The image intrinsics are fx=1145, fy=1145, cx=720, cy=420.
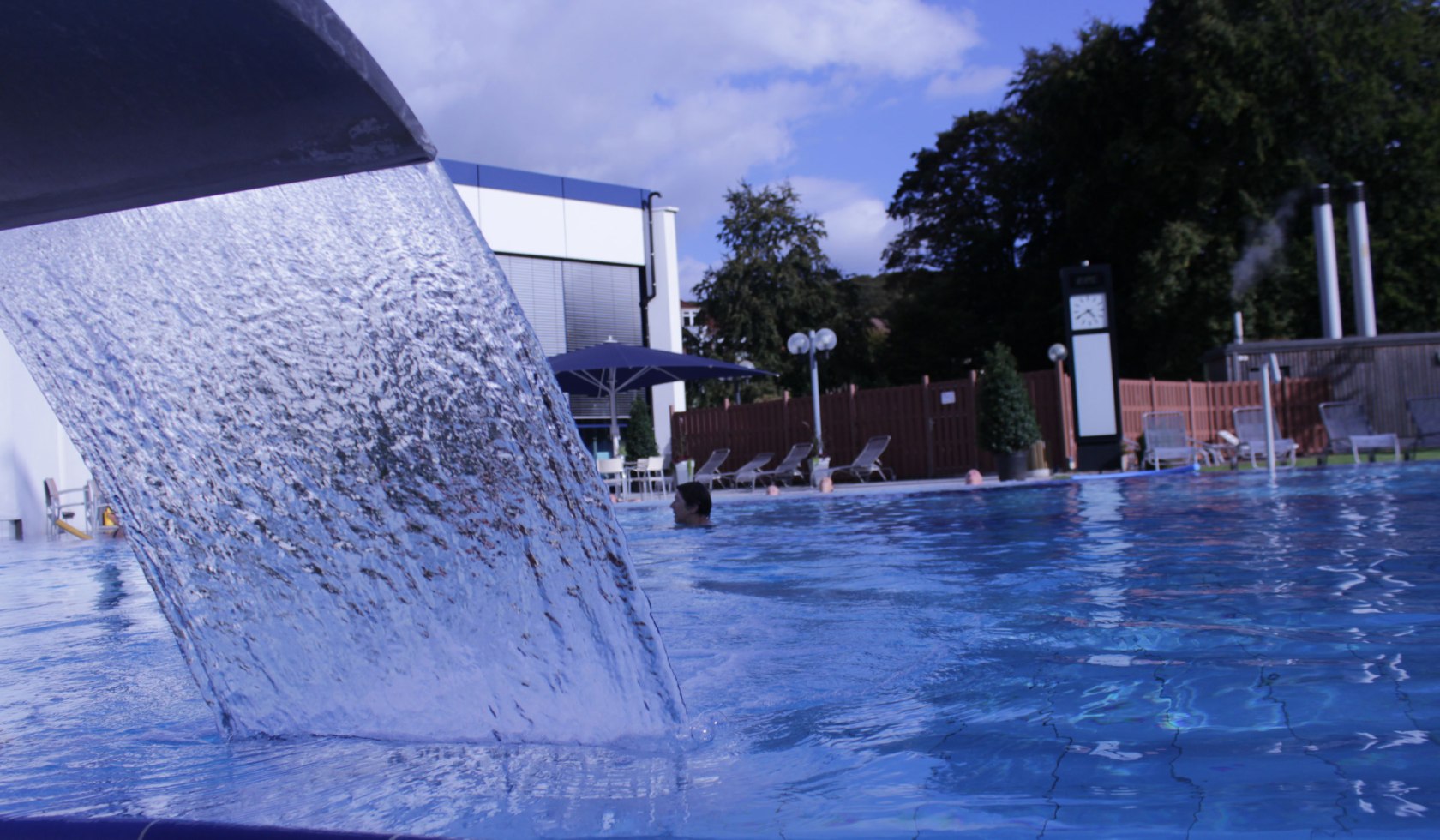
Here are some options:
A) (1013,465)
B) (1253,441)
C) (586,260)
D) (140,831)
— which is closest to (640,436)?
(586,260)

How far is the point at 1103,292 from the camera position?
16.3 meters

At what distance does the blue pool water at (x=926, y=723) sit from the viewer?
7.76ft

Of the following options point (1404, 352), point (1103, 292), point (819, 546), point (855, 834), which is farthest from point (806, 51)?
point (1404, 352)

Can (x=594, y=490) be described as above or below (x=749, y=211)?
below

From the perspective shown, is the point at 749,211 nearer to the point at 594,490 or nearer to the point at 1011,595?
the point at 1011,595

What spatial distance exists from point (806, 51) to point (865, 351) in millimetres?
21692

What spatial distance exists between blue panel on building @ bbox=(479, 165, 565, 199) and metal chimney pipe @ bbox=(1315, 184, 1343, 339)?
600 inches

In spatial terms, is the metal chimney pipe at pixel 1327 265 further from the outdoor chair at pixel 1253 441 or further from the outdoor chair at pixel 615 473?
the outdoor chair at pixel 615 473

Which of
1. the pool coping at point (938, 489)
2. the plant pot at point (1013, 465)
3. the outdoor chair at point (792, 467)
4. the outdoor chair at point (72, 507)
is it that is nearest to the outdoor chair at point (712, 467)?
the outdoor chair at point (792, 467)

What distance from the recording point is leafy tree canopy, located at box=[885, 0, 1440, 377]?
23234 millimetres

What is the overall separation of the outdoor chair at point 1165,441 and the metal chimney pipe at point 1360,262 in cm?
821

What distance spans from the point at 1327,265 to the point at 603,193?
15.0 m

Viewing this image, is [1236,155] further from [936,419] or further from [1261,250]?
[936,419]

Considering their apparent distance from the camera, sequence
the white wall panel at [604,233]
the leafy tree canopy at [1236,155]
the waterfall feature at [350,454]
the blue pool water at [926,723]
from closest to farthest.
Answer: the blue pool water at [926,723], the waterfall feature at [350,454], the leafy tree canopy at [1236,155], the white wall panel at [604,233]
